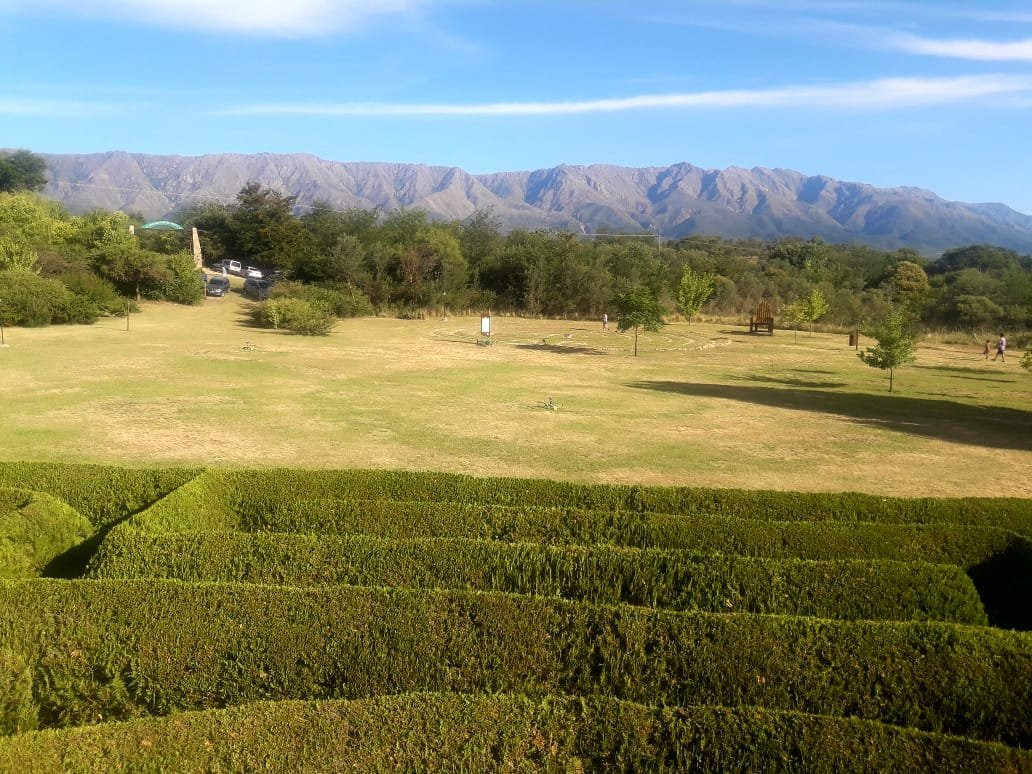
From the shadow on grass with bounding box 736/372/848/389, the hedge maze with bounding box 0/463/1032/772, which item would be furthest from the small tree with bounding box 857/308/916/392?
the hedge maze with bounding box 0/463/1032/772

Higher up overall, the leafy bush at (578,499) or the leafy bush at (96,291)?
the leafy bush at (96,291)

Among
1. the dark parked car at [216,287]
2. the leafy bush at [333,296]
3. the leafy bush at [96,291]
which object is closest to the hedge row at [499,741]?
the leafy bush at [333,296]

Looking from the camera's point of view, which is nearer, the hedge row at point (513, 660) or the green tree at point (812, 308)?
the hedge row at point (513, 660)

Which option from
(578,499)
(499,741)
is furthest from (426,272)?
(499,741)

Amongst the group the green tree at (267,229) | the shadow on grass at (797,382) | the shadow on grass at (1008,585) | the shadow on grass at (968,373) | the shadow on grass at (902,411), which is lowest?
the shadow on grass at (968,373)

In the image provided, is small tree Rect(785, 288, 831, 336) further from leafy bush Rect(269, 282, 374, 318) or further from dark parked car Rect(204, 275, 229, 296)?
dark parked car Rect(204, 275, 229, 296)

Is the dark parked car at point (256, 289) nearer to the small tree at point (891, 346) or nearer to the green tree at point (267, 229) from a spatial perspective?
the green tree at point (267, 229)

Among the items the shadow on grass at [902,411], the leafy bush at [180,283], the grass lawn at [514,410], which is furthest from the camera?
the leafy bush at [180,283]

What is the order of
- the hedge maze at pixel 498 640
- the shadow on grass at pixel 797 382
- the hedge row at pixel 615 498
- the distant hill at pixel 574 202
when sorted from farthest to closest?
the distant hill at pixel 574 202 < the shadow on grass at pixel 797 382 < the hedge row at pixel 615 498 < the hedge maze at pixel 498 640
